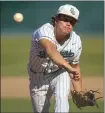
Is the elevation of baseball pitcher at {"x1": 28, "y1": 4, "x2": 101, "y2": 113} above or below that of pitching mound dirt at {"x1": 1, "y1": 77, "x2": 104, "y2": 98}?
above

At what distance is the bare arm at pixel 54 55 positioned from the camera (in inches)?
128

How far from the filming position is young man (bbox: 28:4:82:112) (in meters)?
3.65

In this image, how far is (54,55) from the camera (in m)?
3.35

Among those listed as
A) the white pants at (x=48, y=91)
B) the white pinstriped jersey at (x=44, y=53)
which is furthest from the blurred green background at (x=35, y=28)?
the white pinstriped jersey at (x=44, y=53)

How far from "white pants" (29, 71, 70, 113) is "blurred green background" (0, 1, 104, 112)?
25.3 ft

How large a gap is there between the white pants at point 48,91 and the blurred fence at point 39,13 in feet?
36.1

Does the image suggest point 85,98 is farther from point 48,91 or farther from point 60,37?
point 60,37

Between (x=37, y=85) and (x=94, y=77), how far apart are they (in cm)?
708

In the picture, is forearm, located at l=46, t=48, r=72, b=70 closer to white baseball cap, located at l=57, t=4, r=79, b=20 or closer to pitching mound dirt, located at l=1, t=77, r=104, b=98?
white baseball cap, located at l=57, t=4, r=79, b=20

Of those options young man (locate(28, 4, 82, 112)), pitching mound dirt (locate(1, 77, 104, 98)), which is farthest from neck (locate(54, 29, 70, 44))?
pitching mound dirt (locate(1, 77, 104, 98))

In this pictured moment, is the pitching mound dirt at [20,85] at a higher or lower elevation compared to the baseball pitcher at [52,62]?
lower

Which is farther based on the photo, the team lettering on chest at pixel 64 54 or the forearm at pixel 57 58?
the team lettering on chest at pixel 64 54

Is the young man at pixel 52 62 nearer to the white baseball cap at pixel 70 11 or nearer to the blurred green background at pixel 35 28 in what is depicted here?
the white baseball cap at pixel 70 11

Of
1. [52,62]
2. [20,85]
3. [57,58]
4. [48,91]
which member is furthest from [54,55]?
[20,85]
